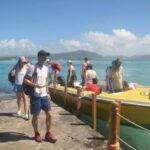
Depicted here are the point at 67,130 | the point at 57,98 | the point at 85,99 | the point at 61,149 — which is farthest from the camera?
the point at 57,98

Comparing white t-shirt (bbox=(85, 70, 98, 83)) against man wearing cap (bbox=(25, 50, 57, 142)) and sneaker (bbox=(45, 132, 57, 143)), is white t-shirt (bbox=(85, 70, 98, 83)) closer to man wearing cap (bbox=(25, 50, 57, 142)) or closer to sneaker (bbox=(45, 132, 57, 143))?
sneaker (bbox=(45, 132, 57, 143))

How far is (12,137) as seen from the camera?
8.86m

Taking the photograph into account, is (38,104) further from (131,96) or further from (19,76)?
(131,96)

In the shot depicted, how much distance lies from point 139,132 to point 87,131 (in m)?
3.41

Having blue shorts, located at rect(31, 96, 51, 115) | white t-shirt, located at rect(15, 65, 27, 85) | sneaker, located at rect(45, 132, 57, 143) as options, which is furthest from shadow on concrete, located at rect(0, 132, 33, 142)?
white t-shirt, located at rect(15, 65, 27, 85)

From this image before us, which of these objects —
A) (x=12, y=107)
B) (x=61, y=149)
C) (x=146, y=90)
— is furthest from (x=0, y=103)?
(x=61, y=149)

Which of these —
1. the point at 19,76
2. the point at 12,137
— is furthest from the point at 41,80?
the point at 19,76

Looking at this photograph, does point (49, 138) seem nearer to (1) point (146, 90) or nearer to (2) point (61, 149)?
(2) point (61, 149)

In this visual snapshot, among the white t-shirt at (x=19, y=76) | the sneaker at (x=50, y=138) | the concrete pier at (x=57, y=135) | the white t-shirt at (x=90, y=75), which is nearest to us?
the concrete pier at (x=57, y=135)

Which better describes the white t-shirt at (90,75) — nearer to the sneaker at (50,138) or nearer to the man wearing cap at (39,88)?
the sneaker at (50,138)

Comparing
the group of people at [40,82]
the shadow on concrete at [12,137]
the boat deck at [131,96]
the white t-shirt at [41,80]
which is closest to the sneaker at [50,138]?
the group of people at [40,82]

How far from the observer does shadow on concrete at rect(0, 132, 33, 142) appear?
8641mm

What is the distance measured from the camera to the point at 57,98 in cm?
1673

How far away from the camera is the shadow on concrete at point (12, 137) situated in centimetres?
864
